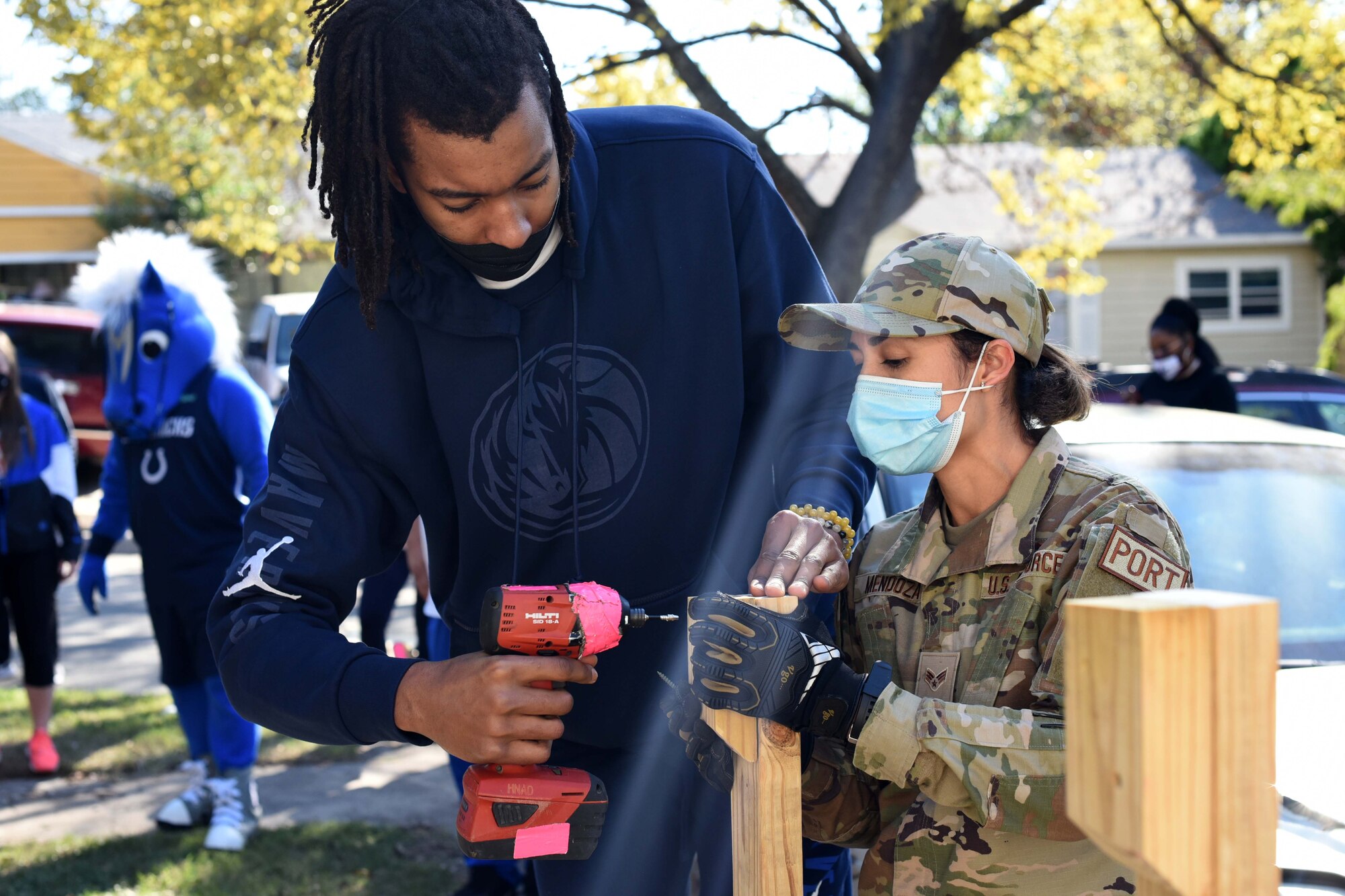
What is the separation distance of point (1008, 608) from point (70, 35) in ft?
29.0

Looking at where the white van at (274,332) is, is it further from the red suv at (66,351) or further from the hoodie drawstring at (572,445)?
the hoodie drawstring at (572,445)

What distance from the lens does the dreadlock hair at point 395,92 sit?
6.81 feet

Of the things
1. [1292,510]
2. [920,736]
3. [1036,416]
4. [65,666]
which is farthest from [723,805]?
[65,666]

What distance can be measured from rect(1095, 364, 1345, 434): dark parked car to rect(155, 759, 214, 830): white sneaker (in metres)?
5.13

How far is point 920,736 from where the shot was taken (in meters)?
1.85

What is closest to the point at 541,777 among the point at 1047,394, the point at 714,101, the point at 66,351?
the point at 1047,394

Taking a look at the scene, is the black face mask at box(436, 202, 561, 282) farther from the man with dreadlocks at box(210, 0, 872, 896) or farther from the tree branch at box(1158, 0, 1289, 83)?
the tree branch at box(1158, 0, 1289, 83)

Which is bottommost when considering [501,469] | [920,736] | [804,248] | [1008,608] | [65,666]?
[65,666]

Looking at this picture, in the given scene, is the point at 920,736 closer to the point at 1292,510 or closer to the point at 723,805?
the point at 723,805

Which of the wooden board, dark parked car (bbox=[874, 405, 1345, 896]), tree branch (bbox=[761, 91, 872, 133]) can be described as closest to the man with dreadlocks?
the wooden board

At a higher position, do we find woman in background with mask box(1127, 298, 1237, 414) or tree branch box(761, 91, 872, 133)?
tree branch box(761, 91, 872, 133)

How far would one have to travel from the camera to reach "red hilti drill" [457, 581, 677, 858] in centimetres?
187

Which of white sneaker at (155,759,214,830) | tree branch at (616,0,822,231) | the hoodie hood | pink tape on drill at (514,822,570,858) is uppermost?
tree branch at (616,0,822,231)

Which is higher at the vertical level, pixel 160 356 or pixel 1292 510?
pixel 160 356
